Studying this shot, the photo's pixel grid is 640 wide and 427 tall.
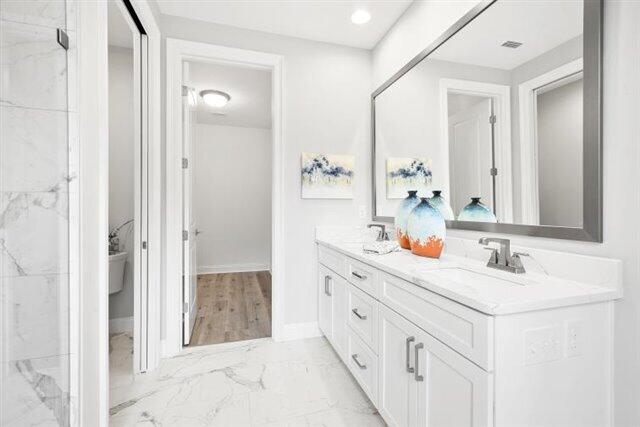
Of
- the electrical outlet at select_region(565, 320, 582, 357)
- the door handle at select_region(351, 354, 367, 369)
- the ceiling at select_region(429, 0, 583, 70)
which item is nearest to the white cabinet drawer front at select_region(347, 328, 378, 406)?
the door handle at select_region(351, 354, 367, 369)

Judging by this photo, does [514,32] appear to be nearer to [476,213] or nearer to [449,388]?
[476,213]

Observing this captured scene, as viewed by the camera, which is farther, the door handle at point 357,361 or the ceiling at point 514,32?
the door handle at point 357,361

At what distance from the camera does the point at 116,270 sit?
246 cm

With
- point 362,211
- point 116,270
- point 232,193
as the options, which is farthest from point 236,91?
point 116,270

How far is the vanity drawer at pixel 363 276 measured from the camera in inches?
60.0

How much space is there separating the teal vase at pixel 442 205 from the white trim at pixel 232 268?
150 inches

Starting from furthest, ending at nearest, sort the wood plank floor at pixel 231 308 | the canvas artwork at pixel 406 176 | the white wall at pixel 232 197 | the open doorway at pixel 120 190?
the white wall at pixel 232 197 → the wood plank floor at pixel 231 308 → the open doorway at pixel 120 190 → the canvas artwork at pixel 406 176

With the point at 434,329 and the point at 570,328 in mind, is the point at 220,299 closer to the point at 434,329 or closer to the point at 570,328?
the point at 434,329

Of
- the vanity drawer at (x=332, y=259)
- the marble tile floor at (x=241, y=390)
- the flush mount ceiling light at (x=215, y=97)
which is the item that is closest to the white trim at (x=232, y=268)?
the marble tile floor at (x=241, y=390)

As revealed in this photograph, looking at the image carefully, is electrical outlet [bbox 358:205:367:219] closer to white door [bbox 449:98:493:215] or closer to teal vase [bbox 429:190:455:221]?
teal vase [bbox 429:190:455:221]

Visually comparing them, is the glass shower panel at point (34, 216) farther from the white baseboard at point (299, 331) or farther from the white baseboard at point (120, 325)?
the white baseboard at point (120, 325)

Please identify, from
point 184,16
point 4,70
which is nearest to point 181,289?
point 4,70

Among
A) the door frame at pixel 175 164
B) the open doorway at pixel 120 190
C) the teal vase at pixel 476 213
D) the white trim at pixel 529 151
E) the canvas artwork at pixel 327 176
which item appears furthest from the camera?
the canvas artwork at pixel 327 176

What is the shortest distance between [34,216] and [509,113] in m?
1.92
